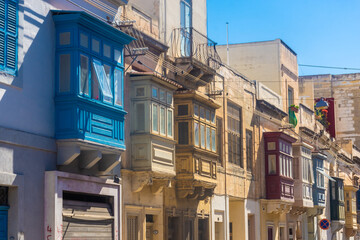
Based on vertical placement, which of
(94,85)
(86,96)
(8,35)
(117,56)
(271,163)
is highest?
(117,56)

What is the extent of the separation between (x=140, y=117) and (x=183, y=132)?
2977 mm

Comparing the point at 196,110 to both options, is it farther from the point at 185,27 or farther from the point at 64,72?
the point at 64,72

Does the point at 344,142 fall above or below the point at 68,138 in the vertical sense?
above

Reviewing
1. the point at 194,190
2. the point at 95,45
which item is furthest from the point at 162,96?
the point at 95,45

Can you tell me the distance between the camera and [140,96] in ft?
62.5

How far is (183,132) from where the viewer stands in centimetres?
2175

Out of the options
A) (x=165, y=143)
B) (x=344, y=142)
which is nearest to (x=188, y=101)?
(x=165, y=143)

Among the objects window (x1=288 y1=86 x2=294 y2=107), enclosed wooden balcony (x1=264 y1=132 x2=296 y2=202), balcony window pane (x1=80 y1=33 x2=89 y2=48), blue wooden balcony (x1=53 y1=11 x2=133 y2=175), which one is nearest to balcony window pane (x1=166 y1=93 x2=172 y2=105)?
blue wooden balcony (x1=53 y1=11 x2=133 y2=175)

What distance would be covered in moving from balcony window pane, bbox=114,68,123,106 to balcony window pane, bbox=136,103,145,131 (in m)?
2.50

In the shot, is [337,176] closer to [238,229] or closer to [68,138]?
[238,229]

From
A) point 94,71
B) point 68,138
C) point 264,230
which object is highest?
point 94,71

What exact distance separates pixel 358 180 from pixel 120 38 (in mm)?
39742

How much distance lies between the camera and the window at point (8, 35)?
13.3m

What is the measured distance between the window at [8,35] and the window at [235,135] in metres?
13.7
